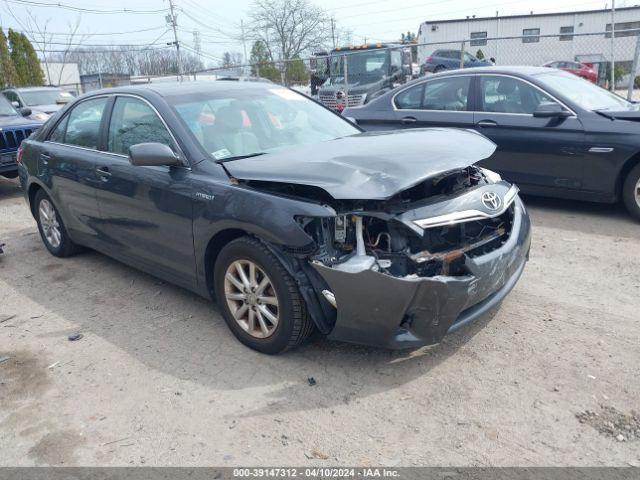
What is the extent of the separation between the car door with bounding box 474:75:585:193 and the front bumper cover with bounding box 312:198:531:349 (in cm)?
333

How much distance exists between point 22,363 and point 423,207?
287cm

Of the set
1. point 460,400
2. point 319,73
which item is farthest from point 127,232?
point 319,73

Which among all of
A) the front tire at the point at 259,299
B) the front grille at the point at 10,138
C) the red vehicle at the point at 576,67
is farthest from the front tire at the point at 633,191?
the red vehicle at the point at 576,67

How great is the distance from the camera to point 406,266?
303 cm

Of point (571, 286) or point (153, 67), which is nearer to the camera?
point (571, 286)

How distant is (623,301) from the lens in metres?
3.98

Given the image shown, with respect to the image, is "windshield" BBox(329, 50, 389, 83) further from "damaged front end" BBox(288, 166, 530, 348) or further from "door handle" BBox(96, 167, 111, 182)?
"damaged front end" BBox(288, 166, 530, 348)

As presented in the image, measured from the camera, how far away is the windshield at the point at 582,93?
611 centimetres

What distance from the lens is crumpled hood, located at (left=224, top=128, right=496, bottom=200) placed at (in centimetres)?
302

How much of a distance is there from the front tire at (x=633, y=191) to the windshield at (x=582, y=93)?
34.6 inches

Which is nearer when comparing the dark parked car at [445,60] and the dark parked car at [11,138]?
the dark parked car at [11,138]

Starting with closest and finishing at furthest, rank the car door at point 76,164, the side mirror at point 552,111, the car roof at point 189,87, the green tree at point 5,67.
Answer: the car roof at point 189,87 < the car door at point 76,164 < the side mirror at point 552,111 < the green tree at point 5,67

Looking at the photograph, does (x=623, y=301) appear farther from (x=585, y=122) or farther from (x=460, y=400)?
(x=585, y=122)

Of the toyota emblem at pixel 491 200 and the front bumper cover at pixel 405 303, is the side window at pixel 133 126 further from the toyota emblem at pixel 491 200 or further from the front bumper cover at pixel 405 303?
the toyota emblem at pixel 491 200
